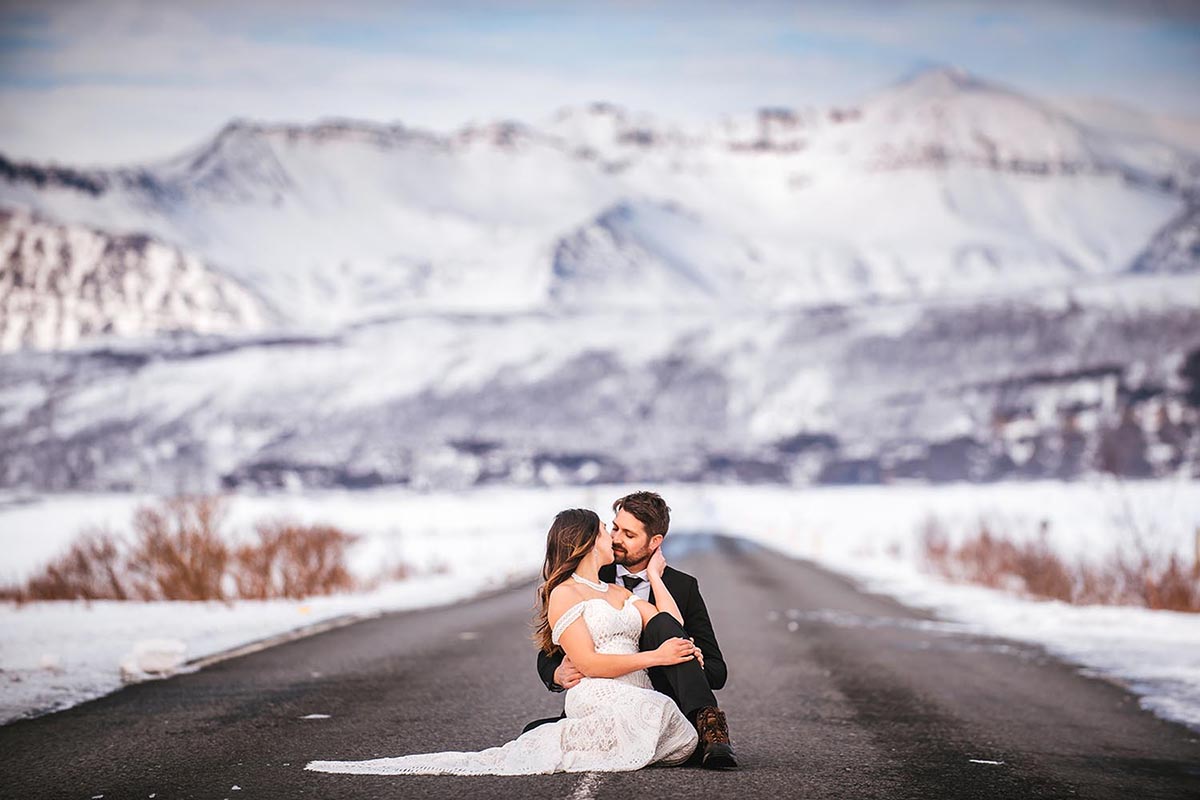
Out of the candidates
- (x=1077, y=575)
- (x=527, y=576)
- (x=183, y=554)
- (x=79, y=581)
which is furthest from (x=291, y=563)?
(x=1077, y=575)

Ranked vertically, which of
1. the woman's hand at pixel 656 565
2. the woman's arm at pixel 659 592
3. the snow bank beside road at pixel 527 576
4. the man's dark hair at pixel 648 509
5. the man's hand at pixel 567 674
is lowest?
the snow bank beside road at pixel 527 576

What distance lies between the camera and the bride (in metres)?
6.31

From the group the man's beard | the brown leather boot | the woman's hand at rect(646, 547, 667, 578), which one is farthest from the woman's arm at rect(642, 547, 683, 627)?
the brown leather boot

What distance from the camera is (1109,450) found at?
63.0ft

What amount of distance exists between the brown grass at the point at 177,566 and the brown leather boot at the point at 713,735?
45.4ft

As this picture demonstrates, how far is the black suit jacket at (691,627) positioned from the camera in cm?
666

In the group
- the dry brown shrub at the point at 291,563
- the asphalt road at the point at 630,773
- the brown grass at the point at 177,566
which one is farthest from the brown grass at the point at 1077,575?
the brown grass at the point at 177,566

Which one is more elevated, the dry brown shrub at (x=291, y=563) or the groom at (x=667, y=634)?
the groom at (x=667, y=634)

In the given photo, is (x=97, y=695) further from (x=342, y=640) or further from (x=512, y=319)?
(x=512, y=319)

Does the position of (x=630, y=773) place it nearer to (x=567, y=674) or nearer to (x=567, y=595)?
(x=567, y=674)

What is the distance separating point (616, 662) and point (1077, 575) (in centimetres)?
1743

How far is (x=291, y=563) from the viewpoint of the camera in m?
22.0

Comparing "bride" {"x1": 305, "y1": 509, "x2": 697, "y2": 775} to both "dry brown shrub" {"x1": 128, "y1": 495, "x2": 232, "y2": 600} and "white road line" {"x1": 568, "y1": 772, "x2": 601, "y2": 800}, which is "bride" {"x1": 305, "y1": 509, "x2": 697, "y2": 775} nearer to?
"white road line" {"x1": 568, "y1": 772, "x2": 601, "y2": 800}

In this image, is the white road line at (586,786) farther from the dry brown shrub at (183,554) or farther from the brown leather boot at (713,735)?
the dry brown shrub at (183,554)
